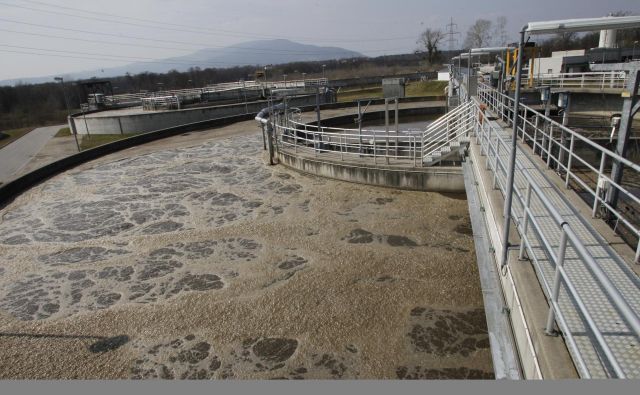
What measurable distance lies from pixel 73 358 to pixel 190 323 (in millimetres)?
1852

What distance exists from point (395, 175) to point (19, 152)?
31.9 metres

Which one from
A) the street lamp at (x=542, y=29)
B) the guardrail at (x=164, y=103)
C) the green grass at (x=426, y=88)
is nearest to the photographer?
the street lamp at (x=542, y=29)

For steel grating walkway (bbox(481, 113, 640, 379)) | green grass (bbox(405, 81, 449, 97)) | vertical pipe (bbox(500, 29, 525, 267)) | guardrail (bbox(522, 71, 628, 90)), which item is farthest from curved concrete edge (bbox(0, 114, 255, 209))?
green grass (bbox(405, 81, 449, 97))

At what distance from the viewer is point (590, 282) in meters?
4.00

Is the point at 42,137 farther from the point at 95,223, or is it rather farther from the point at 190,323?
the point at 190,323

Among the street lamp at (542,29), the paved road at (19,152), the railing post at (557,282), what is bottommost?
the paved road at (19,152)

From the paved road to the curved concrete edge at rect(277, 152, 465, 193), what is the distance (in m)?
17.6

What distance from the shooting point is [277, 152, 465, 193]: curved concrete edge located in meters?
12.5

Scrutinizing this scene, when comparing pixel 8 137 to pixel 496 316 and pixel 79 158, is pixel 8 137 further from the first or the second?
pixel 496 316

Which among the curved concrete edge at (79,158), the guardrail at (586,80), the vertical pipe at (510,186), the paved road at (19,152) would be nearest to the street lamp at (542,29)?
the vertical pipe at (510,186)

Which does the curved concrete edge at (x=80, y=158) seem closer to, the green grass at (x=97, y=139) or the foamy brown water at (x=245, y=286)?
the foamy brown water at (x=245, y=286)

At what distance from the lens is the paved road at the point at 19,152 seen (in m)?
Result: 25.0

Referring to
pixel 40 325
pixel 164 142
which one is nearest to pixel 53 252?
pixel 40 325

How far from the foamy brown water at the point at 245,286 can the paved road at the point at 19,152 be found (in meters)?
13.3
